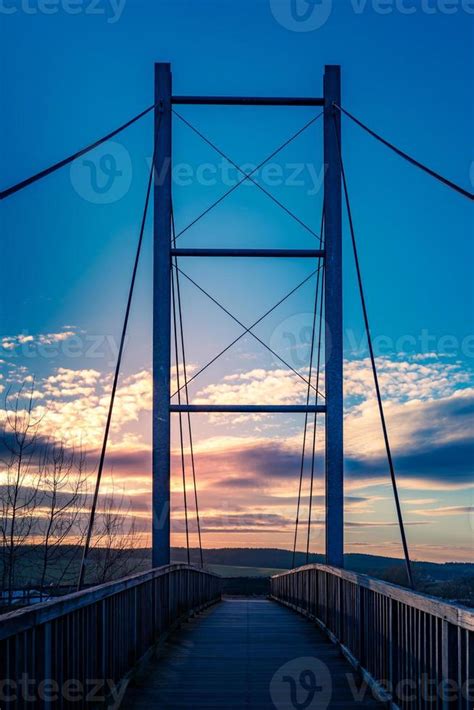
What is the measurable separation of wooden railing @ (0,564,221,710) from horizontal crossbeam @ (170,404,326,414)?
4.82 meters

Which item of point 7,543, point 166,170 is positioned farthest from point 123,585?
point 7,543

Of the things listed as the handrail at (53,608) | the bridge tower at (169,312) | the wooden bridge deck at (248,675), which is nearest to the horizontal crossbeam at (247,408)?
the bridge tower at (169,312)

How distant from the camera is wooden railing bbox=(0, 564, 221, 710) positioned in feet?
13.4

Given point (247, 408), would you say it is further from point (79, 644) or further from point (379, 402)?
point (79, 644)

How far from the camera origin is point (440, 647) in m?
4.90

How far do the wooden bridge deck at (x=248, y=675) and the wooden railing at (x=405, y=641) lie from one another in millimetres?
236

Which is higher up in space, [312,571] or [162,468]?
[162,468]

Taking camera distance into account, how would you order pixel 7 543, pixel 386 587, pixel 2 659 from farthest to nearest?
pixel 7 543 < pixel 386 587 < pixel 2 659

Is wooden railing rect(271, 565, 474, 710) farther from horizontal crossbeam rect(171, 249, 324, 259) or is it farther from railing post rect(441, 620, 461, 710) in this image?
horizontal crossbeam rect(171, 249, 324, 259)

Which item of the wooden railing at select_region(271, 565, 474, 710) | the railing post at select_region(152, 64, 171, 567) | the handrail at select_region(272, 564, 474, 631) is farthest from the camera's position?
the railing post at select_region(152, 64, 171, 567)

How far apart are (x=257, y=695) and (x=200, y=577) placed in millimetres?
10047

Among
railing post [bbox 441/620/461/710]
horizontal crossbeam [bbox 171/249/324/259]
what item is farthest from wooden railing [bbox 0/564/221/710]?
horizontal crossbeam [bbox 171/249/324/259]

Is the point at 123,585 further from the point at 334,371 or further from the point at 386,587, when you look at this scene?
the point at 334,371

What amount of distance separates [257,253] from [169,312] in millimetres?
1783
